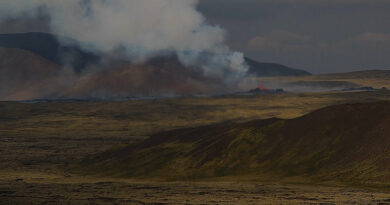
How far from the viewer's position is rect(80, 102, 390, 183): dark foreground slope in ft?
427

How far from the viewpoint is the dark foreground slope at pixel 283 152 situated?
130 metres

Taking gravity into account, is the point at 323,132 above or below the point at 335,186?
above

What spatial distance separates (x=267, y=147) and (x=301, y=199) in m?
53.6

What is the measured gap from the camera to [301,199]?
96688mm

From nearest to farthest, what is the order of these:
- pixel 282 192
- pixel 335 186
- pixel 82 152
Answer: pixel 282 192 → pixel 335 186 → pixel 82 152

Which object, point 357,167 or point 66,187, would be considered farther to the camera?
point 357,167

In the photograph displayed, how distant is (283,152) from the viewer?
145 metres

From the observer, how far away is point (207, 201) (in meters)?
94.9

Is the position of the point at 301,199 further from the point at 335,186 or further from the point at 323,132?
the point at 323,132

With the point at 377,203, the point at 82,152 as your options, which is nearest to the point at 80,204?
the point at 377,203

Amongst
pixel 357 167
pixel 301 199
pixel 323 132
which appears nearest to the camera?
pixel 301 199

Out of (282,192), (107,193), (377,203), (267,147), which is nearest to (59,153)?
(267,147)

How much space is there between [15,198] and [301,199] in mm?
42625

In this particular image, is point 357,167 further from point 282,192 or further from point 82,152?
point 82,152
